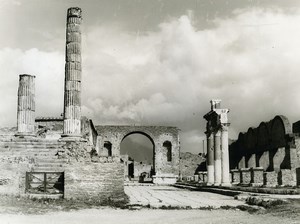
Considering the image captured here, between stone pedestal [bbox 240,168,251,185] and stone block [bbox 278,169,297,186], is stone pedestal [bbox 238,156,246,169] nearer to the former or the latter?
stone pedestal [bbox 240,168,251,185]

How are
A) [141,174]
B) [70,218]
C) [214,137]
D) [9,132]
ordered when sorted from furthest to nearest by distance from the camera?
[141,174] < [9,132] < [214,137] < [70,218]

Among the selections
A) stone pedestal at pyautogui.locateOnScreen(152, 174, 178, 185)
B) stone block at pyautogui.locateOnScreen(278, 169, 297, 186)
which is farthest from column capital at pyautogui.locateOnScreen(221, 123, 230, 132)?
stone pedestal at pyautogui.locateOnScreen(152, 174, 178, 185)

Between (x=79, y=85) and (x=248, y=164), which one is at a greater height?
(x=79, y=85)

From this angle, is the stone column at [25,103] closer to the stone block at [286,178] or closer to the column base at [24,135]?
the column base at [24,135]

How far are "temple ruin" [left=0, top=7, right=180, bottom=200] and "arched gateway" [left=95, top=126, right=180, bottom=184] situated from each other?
574 inches

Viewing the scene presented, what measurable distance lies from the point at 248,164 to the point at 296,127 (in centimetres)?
698

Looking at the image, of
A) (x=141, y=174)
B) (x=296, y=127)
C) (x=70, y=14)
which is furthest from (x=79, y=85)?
(x=141, y=174)

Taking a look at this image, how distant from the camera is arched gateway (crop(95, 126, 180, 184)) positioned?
46.8 m

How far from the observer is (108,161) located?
1307 cm

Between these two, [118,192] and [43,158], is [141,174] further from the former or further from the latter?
[118,192]

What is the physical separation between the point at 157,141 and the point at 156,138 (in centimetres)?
36

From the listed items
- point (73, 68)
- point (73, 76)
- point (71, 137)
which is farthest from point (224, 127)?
point (73, 68)

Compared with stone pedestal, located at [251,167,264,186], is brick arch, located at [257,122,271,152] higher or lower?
higher

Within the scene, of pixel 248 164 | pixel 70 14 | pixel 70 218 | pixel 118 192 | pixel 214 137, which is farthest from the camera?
pixel 248 164
